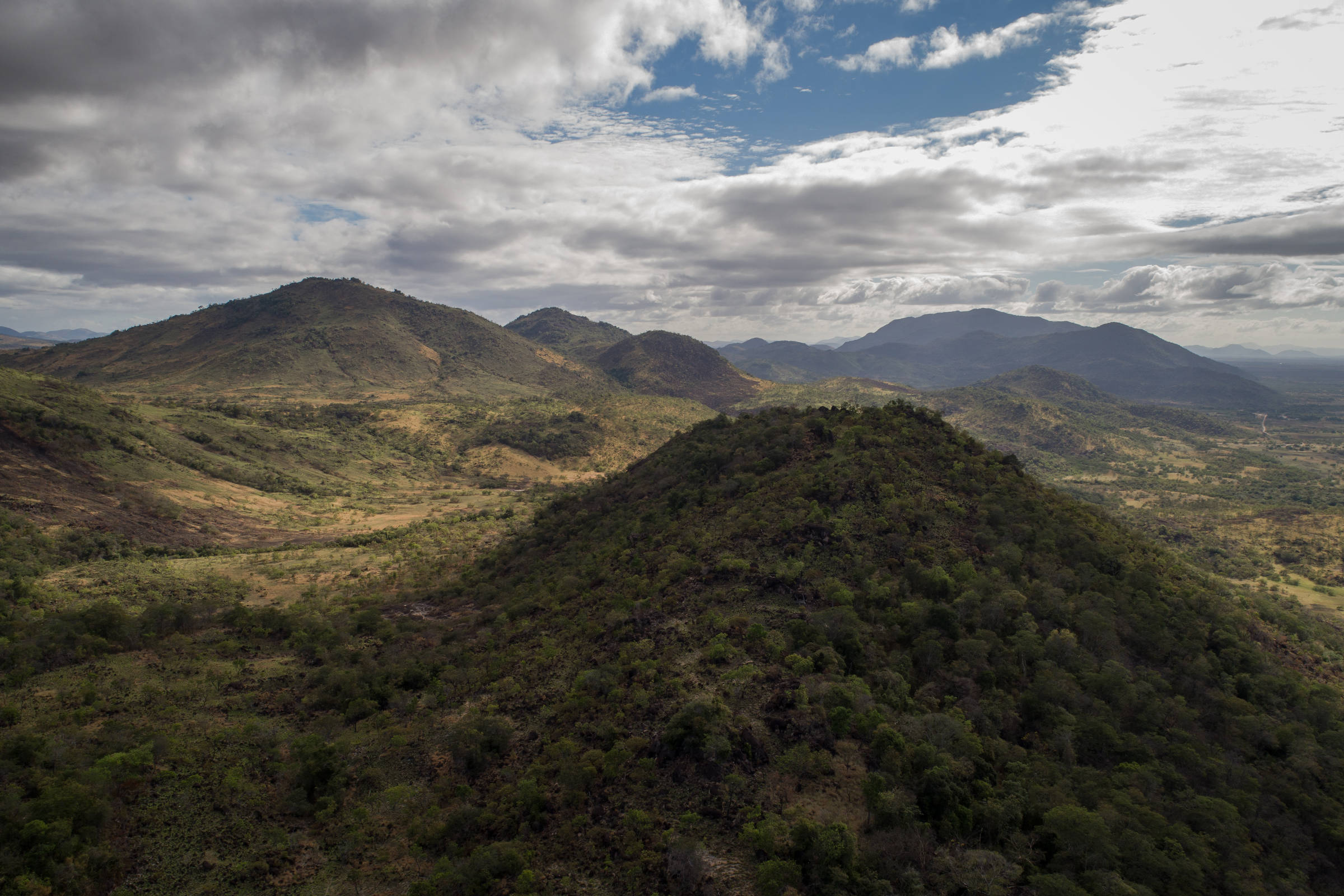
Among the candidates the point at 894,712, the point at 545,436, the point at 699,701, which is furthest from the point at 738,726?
the point at 545,436

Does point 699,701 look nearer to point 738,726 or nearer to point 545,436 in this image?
point 738,726

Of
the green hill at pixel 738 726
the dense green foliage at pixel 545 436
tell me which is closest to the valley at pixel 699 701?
the green hill at pixel 738 726

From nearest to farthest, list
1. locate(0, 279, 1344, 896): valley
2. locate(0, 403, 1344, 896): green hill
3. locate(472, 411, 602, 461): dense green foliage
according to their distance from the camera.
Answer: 1. locate(0, 403, 1344, 896): green hill
2. locate(0, 279, 1344, 896): valley
3. locate(472, 411, 602, 461): dense green foliage

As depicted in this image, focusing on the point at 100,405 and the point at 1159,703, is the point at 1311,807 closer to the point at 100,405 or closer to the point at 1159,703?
the point at 1159,703

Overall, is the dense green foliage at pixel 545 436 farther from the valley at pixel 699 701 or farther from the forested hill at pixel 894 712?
the forested hill at pixel 894 712

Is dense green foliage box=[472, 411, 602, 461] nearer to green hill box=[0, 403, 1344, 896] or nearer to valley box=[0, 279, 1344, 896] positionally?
valley box=[0, 279, 1344, 896]

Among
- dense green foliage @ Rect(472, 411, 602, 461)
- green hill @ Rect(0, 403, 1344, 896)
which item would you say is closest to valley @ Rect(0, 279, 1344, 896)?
green hill @ Rect(0, 403, 1344, 896)
